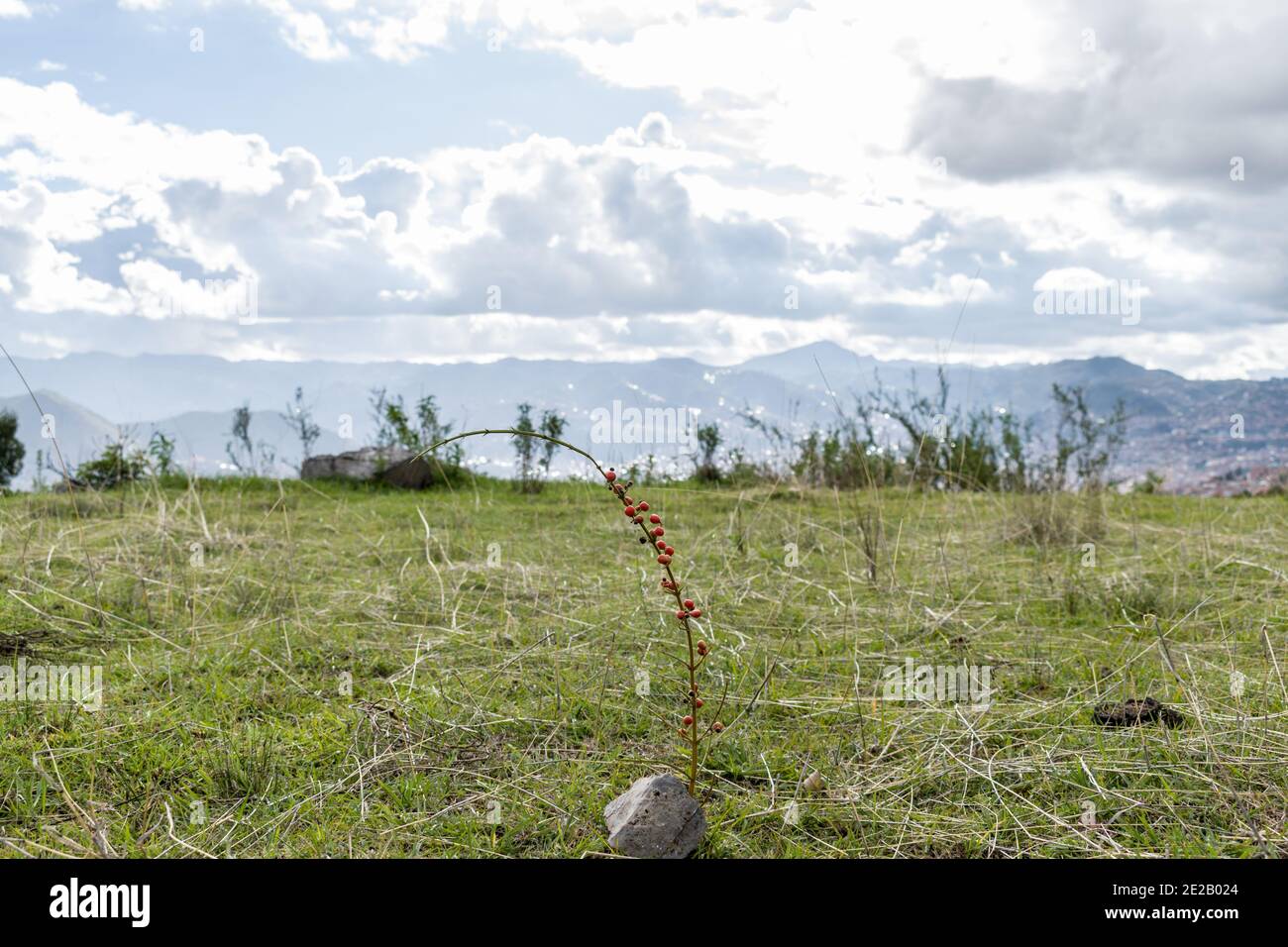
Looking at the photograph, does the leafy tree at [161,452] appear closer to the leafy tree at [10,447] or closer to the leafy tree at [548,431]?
the leafy tree at [548,431]

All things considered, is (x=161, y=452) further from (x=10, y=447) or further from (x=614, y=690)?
(x=614, y=690)

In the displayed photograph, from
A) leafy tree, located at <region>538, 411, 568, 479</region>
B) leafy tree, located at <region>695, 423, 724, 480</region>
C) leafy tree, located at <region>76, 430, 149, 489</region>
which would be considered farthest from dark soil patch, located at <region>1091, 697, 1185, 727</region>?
leafy tree, located at <region>76, 430, 149, 489</region>

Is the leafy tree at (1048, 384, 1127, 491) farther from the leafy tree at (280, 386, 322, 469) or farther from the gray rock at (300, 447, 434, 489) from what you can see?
the leafy tree at (280, 386, 322, 469)

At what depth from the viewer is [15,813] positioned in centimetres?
233

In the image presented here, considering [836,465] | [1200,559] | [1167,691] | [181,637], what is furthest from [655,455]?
[1167,691]

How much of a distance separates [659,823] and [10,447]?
13.6 meters

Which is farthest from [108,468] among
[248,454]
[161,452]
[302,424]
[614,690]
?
[614,690]

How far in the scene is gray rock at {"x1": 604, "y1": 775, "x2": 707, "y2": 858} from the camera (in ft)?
6.57

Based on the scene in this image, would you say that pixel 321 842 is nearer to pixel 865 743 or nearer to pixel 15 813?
pixel 15 813

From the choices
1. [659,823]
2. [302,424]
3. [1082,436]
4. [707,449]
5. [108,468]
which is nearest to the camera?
[659,823]

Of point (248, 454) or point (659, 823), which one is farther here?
point (248, 454)

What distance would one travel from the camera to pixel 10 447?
12.7 meters

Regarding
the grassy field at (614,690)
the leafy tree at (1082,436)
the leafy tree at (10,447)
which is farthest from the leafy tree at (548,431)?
the leafy tree at (10,447)
